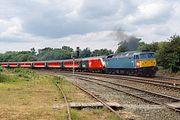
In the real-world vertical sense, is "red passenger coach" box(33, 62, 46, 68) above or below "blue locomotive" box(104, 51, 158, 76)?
above

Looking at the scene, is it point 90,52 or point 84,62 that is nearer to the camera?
point 84,62

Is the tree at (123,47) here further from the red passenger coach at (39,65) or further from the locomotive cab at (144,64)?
the locomotive cab at (144,64)

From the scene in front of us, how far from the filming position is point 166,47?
44.8m

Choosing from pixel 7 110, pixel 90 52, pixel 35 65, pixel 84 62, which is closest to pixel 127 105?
pixel 7 110

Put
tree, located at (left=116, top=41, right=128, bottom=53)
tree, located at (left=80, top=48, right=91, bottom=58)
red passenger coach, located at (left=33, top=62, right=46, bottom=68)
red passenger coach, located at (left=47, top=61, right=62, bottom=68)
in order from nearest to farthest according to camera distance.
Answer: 1. tree, located at (left=116, top=41, right=128, bottom=53)
2. red passenger coach, located at (left=47, top=61, right=62, bottom=68)
3. red passenger coach, located at (left=33, top=62, right=46, bottom=68)
4. tree, located at (left=80, top=48, right=91, bottom=58)

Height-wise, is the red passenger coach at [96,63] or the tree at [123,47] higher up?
the tree at [123,47]

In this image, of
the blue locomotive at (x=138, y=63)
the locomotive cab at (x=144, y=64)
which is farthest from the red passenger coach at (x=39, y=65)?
the locomotive cab at (x=144, y=64)

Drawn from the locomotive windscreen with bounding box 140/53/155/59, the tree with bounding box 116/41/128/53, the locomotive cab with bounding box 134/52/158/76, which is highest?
the tree with bounding box 116/41/128/53

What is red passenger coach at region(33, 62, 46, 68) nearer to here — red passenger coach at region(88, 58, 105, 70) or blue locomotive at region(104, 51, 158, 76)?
red passenger coach at region(88, 58, 105, 70)

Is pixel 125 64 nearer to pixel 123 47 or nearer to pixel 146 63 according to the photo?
pixel 146 63

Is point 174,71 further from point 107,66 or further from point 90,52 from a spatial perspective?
point 90,52

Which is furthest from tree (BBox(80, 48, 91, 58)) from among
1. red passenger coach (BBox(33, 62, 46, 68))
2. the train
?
the train

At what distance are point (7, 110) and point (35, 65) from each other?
7927 cm

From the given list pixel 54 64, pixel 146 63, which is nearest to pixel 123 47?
pixel 54 64
